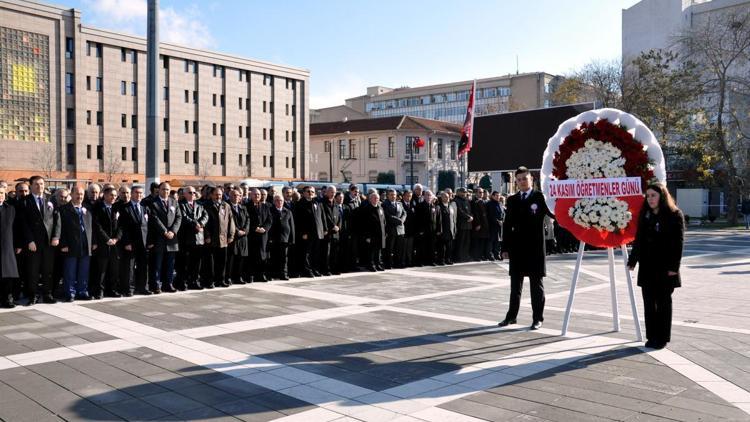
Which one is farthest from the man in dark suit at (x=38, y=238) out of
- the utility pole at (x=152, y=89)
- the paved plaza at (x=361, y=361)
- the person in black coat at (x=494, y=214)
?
the person in black coat at (x=494, y=214)

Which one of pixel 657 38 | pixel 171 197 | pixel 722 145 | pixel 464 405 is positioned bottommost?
pixel 464 405

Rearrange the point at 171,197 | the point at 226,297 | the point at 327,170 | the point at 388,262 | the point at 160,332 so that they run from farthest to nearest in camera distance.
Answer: the point at 327,170
the point at 388,262
the point at 171,197
the point at 226,297
the point at 160,332

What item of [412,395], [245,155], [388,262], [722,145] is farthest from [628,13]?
[412,395]

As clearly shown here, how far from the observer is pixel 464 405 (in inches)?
218

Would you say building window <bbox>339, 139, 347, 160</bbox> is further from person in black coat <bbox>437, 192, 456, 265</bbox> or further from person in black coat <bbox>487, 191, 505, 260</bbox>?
person in black coat <bbox>437, 192, 456, 265</bbox>

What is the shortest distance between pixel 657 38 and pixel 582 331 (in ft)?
232

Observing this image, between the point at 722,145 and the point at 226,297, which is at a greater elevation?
the point at 722,145

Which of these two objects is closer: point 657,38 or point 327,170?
point 657,38

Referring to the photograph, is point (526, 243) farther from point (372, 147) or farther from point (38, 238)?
point (372, 147)

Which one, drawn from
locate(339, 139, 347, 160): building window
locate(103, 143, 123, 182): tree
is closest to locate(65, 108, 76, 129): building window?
locate(103, 143, 123, 182): tree

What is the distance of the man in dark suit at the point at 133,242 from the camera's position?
11.7 m

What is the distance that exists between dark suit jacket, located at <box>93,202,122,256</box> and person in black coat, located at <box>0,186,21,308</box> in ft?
4.36

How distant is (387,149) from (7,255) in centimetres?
6698

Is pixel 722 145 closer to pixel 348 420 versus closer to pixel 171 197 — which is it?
pixel 171 197
